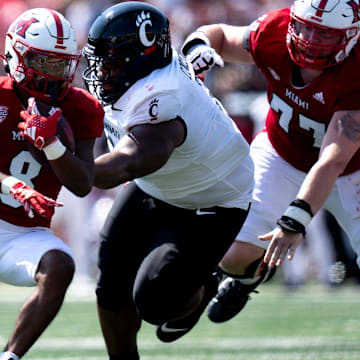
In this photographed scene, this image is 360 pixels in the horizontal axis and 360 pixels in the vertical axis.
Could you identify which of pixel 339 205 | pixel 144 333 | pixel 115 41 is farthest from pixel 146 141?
pixel 144 333

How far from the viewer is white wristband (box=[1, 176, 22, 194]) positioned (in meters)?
3.85

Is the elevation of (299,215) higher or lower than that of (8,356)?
higher

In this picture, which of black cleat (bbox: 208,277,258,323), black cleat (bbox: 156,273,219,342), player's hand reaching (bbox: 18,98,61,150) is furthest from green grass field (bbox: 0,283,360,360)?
player's hand reaching (bbox: 18,98,61,150)

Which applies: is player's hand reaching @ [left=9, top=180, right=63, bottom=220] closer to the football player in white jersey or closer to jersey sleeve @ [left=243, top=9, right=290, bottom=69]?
the football player in white jersey

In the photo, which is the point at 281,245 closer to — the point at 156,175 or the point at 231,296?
the point at 156,175

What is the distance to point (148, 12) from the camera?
3980mm

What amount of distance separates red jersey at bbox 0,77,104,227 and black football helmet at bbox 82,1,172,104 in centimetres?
18

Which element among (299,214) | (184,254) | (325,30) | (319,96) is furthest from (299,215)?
(325,30)

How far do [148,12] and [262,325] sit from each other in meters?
3.14

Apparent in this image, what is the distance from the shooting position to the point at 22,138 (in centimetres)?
417

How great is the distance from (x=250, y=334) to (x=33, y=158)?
8.06 ft

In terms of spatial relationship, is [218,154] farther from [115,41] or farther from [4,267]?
[4,267]

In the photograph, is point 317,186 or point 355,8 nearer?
point 317,186

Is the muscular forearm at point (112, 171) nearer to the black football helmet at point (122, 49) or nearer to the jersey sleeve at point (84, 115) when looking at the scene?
the black football helmet at point (122, 49)
